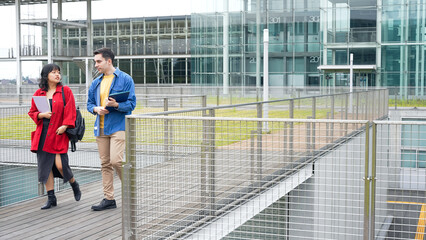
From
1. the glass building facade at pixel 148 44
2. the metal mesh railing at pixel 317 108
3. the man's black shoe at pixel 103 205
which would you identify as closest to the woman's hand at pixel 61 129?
the man's black shoe at pixel 103 205

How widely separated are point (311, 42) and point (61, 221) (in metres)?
31.1

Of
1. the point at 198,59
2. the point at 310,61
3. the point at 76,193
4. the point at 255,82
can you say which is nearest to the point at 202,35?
the point at 198,59

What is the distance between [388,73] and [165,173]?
103 feet

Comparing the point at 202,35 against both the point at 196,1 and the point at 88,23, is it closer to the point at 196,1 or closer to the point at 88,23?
the point at 196,1

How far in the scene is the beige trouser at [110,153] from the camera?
6.75 m

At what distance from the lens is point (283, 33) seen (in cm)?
3619

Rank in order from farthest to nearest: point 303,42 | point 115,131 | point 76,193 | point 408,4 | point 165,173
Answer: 1. point 303,42
2. point 408,4
3. point 76,193
4. point 115,131
5. point 165,173

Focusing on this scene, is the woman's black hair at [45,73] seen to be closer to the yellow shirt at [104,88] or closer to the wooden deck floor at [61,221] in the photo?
the yellow shirt at [104,88]

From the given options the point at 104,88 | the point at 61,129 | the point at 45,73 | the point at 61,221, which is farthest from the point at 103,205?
the point at 45,73

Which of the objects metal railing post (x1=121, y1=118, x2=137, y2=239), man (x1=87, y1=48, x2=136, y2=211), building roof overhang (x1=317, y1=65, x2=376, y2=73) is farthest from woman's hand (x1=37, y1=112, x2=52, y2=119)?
building roof overhang (x1=317, y1=65, x2=376, y2=73)

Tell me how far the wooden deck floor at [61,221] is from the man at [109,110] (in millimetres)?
509

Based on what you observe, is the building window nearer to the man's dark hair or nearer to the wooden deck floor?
the wooden deck floor

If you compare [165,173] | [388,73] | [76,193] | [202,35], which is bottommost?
[76,193]

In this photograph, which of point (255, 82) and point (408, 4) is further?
point (255, 82)
